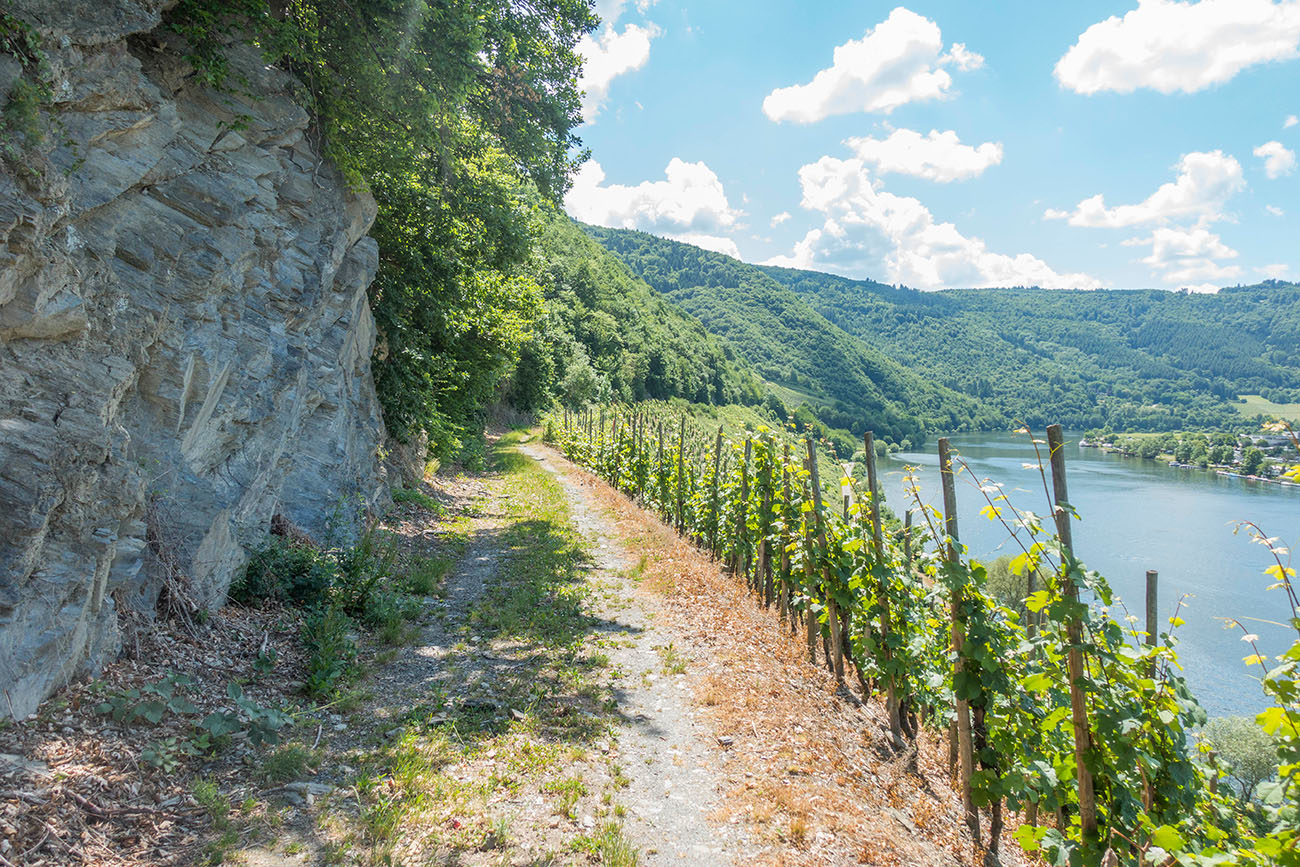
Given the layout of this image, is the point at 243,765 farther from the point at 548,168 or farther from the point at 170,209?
the point at 548,168

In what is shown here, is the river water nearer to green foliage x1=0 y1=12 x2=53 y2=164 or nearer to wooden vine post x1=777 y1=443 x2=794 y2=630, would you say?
wooden vine post x1=777 y1=443 x2=794 y2=630

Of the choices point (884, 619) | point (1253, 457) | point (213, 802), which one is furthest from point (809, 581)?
point (1253, 457)

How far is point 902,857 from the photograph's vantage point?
426 centimetres

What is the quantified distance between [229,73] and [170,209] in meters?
1.79

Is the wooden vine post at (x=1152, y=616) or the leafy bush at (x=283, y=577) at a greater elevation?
the wooden vine post at (x=1152, y=616)

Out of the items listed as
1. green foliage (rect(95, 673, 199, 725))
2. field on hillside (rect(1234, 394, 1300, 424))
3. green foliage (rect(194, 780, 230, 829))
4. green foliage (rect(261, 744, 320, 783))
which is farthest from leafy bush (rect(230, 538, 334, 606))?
field on hillside (rect(1234, 394, 1300, 424))

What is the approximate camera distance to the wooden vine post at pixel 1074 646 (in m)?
3.59

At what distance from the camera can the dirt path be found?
414cm

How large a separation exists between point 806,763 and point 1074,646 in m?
2.46

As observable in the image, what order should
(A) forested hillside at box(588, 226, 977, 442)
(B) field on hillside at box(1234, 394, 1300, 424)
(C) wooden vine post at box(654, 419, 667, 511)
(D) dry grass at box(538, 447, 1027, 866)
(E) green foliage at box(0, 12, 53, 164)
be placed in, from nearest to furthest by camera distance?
(E) green foliage at box(0, 12, 53, 164), (D) dry grass at box(538, 447, 1027, 866), (C) wooden vine post at box(654, 419, 667, 511), (B) field on hillside at box(1234, 394, 1300, 424), (A) forested hillside at box(588, 226, 977, 442)

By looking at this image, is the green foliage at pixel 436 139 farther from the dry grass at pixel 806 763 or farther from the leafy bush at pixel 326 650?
the dry grass at pixel 806 763

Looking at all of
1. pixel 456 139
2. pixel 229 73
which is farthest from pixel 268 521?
pixel 456 139

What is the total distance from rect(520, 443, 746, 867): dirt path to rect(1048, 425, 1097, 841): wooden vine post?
212 centimetres

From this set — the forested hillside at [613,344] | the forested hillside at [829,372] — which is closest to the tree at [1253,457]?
the forested hillside at [613,344]
